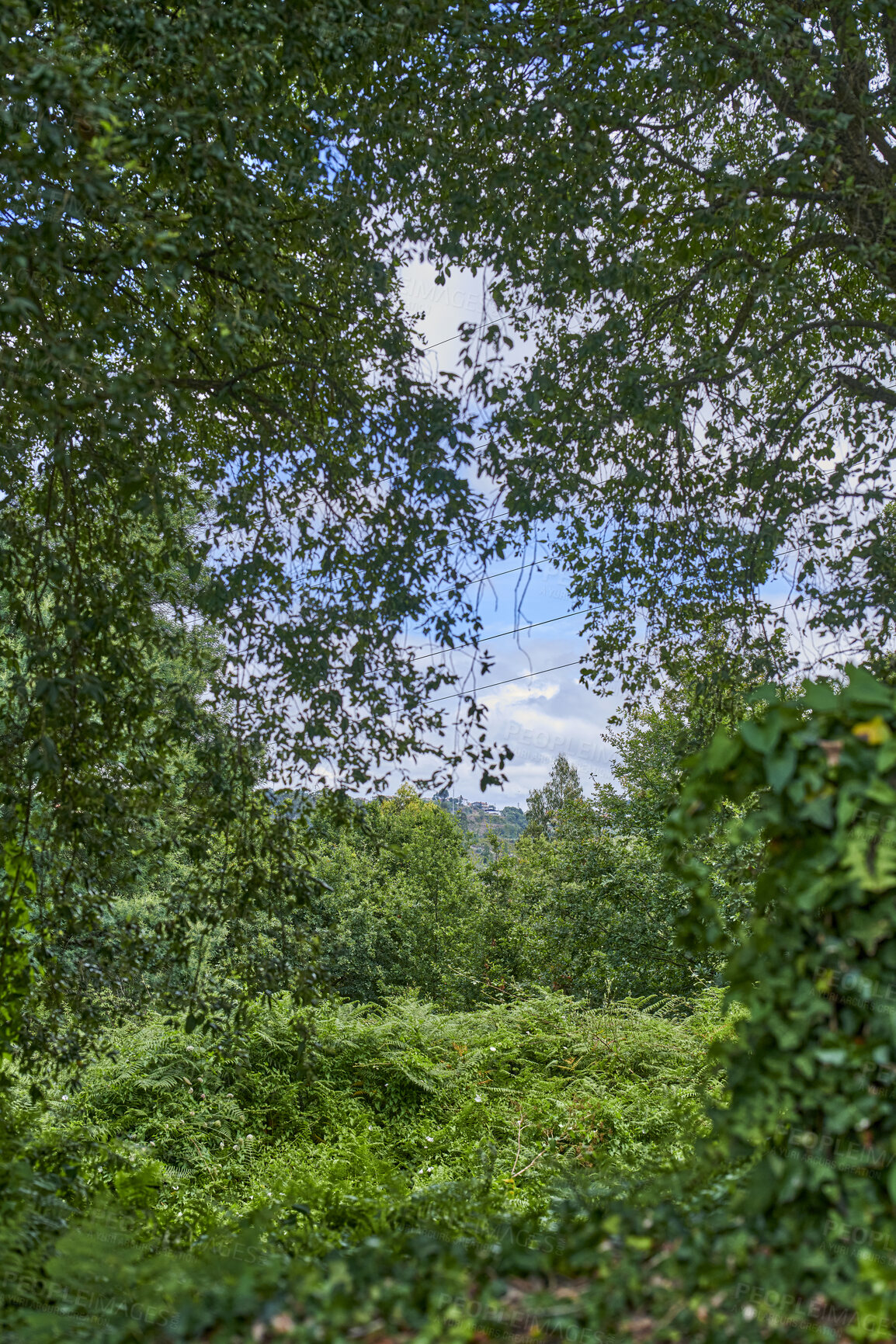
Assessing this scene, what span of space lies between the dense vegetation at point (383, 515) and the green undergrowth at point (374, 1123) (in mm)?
80

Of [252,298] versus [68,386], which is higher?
[252,298]

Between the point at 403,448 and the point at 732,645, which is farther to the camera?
the point at 732,645

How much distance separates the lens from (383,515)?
4082 mm

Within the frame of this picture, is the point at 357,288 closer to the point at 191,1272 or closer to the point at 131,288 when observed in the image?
the point at 131,288

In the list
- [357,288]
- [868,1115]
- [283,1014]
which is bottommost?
[868,1115]

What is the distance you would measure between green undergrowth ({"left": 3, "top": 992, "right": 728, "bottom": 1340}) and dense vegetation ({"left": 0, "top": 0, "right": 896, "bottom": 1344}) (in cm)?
8

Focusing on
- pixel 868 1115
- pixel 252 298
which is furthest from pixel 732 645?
pixel 868 1115

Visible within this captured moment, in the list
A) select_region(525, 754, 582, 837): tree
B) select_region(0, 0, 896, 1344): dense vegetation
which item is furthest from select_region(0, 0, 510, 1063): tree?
select_region(525, 754, 582, 837): tree

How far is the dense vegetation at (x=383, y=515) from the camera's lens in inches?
74.7

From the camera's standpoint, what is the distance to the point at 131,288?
509 cm

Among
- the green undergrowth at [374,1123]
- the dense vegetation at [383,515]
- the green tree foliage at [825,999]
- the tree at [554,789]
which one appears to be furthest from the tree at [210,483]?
the tree at [554,789]

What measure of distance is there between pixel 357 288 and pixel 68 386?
1.45m

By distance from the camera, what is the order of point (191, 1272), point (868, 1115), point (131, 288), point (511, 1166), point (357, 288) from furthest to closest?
point (511, 1166), point (131, 288), point (357, 288), point (191, 1272), point (868, 1115)

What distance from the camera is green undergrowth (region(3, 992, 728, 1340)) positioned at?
3207 millimetres
